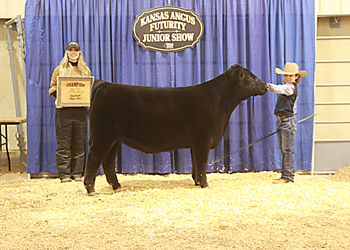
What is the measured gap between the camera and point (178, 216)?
2.41 m

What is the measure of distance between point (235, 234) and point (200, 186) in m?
1.30

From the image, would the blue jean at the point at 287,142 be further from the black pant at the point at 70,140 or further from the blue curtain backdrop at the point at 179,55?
the black pant at the point at 70,140

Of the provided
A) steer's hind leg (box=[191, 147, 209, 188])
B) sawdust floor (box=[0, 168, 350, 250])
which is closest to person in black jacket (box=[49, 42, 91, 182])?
sawdust floor (box=[0, 168, 350, 250])

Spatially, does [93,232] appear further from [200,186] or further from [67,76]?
[67,76]

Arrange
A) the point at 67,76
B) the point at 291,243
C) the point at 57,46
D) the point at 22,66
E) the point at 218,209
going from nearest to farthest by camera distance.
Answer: the point at 291,243, the point at 218,209, the point at 67,76, the point at 57,46, the point at 22,66

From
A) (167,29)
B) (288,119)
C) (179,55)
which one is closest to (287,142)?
(288,119)

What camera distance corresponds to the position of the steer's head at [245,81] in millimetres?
3330

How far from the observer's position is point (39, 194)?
3242 mm

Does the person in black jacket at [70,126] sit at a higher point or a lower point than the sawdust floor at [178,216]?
higher

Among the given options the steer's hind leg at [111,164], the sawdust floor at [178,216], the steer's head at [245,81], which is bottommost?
the sawdust floor at [178,216]

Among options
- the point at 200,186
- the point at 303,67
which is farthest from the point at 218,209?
the point at 303,67

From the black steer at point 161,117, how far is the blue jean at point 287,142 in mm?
568

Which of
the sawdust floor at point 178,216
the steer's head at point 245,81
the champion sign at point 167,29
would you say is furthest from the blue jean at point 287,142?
the champion sign at point 167,29

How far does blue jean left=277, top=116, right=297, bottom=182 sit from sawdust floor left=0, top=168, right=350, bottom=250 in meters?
0.24
